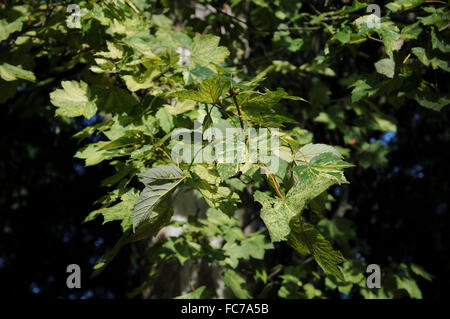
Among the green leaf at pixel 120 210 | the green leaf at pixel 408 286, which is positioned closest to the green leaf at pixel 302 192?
the green leaf at pixel 120 210

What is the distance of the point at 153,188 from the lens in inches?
35.5

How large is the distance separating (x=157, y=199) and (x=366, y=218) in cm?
464

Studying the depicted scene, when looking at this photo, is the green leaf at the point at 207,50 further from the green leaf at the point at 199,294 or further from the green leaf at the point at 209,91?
the green leaf at the point at 199,294

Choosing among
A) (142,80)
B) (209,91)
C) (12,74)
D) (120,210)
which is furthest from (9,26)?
(209,91)

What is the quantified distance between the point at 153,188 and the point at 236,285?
123cm

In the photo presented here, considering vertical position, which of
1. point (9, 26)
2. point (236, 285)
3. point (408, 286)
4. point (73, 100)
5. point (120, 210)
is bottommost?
point (408, 286)

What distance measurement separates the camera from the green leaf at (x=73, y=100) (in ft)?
4.45

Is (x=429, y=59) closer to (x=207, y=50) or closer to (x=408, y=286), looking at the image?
(x=207, y=50)

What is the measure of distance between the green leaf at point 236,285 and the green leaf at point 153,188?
114cm

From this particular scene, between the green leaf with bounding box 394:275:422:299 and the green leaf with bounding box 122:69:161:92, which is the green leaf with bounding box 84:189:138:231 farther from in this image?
the green leaf with bounding box 394:275:422:299

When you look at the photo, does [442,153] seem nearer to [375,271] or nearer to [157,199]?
[375,271]

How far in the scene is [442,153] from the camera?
5.33 meters

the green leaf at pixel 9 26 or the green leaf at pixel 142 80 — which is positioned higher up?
the green leaf at pixel 9 26
